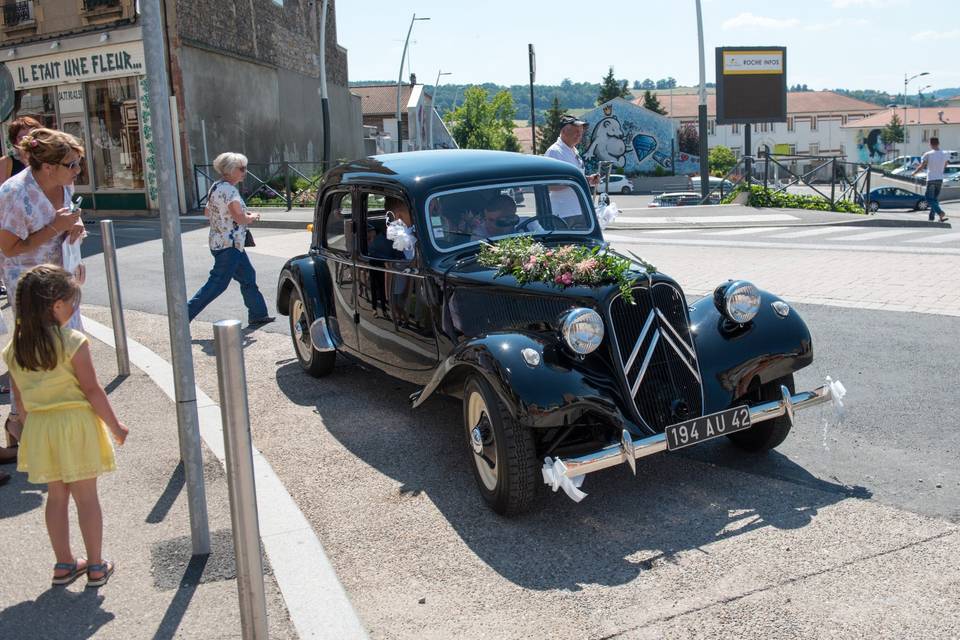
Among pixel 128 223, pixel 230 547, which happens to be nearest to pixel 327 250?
pixel 230 547

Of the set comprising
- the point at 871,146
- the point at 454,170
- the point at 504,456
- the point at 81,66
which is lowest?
the point at 504,456

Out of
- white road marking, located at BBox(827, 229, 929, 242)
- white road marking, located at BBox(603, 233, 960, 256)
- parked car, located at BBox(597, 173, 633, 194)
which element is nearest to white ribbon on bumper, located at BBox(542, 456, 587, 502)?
white road marking, located at BBox(603, 233, 960, 256)

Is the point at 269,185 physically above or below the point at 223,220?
above

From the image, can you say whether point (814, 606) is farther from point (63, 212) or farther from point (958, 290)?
point (958, 290)

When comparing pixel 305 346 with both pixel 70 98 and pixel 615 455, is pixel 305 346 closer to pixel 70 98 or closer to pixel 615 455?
pixel 615 455

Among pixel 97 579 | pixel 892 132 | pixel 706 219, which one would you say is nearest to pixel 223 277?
pixel 97 579

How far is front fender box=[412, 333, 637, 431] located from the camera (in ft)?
13.5

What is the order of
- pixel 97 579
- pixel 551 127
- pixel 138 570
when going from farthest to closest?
pixel 551 127 → pixel 138 570 → pixel 97 579

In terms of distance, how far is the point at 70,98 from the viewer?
2611cm

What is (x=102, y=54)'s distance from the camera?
2484cm

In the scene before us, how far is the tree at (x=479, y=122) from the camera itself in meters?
93.2

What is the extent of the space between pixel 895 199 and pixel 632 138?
155 feet

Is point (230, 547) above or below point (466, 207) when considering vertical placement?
below

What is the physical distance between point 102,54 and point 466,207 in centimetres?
2294
